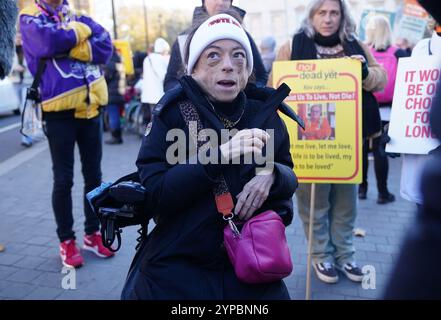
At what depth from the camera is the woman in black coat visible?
1713 millimetres

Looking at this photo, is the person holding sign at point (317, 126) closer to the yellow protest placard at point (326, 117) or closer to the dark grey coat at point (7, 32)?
the yellow protest placard at point (326, 117)

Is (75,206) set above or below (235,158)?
below

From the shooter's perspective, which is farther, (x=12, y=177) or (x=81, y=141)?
(x=12, y=177)

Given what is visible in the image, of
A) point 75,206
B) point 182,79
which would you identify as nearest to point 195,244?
point 182,79

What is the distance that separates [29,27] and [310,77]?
83.6 inches

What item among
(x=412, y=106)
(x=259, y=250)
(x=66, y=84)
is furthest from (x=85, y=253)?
(x=412, y=106)

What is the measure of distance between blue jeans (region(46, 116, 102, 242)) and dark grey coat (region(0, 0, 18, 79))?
1.30 metres

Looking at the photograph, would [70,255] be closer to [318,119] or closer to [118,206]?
[118,206]

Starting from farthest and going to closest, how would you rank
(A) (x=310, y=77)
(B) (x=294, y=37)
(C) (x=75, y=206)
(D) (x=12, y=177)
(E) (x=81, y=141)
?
(D) (x=12, y=177)
(C) (x=75, y=206)
(E) (x=81, y=141)
(B) (x=294, y=37)
(A) (x=310, y=77)

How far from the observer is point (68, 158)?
349 cm

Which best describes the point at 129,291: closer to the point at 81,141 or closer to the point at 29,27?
the point at 81,141

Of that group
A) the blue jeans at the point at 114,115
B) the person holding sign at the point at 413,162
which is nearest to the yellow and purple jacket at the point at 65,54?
the person holding sign at the point at 413,162
